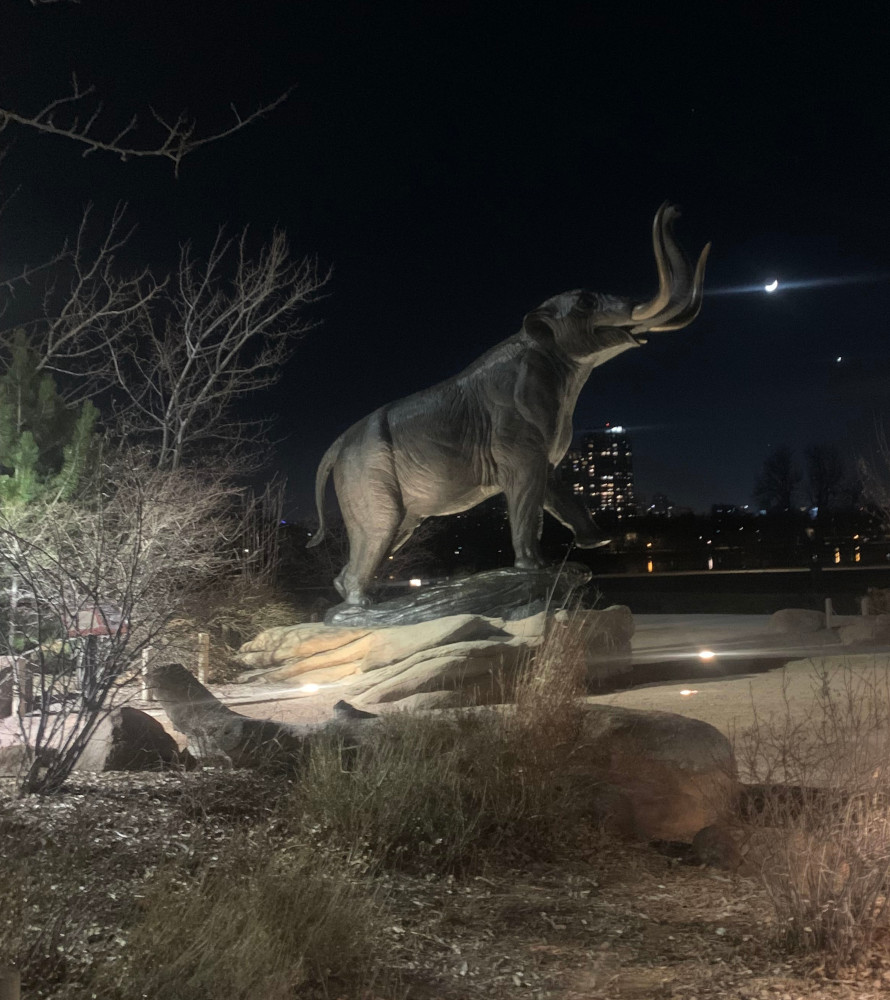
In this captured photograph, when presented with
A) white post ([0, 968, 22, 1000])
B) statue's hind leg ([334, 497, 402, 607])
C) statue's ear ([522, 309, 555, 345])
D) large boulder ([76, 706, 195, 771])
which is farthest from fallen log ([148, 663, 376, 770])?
statue's ear ([522, 309, 555, 345])

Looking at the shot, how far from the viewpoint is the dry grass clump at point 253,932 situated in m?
2.67

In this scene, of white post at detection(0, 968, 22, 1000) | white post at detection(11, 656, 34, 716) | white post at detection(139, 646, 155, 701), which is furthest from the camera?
white post at detection(139, 646, 155, 701)

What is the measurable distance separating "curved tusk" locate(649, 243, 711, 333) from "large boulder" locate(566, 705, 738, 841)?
5.13 metres

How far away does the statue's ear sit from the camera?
10352 millimetres

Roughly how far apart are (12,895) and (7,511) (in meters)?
6.32

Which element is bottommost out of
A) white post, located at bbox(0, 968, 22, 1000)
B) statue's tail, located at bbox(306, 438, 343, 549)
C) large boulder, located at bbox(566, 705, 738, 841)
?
large boulder, located at bbox(566, 705, 738, 841)

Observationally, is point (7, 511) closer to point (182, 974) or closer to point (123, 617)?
point (123, 617)

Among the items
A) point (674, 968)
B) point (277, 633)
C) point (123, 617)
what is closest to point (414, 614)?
point (277, 633)

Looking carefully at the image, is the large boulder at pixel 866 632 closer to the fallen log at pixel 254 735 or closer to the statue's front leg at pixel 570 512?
the statue's front leg at pixel 570 512

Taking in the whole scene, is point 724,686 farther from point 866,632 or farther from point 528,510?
point 866,632

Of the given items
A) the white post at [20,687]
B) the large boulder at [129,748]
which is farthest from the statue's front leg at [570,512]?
the large boulder at [129,748]

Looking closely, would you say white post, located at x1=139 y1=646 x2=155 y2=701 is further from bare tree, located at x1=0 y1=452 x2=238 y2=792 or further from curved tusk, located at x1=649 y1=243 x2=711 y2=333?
curved tusk, located at x1=649 y1=243 x2=711 y2=333

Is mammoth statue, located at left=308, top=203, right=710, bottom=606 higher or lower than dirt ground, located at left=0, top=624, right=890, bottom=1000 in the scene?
higher

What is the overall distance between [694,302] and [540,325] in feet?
5.21
